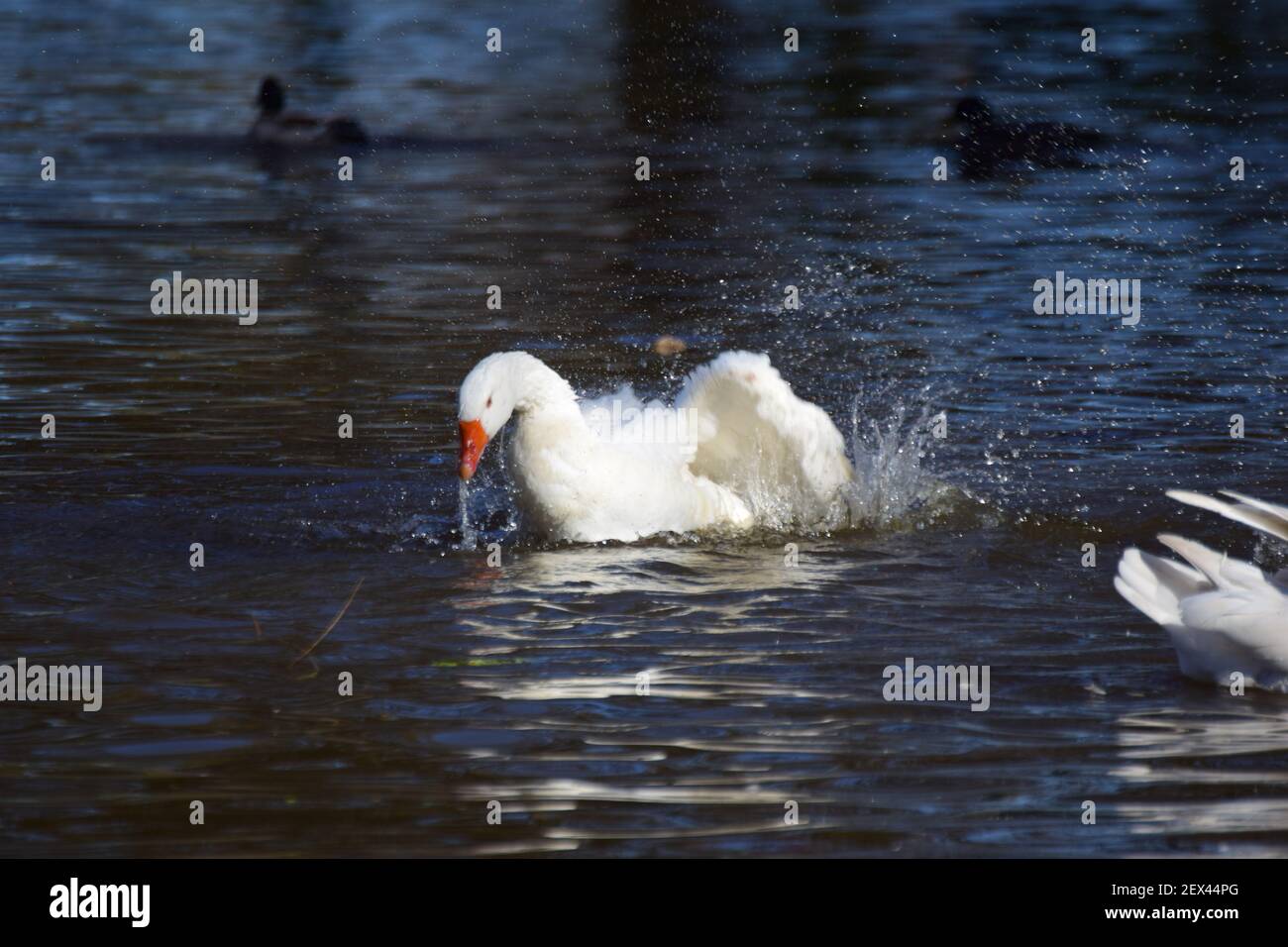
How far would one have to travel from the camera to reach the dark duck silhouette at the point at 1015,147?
708 inches

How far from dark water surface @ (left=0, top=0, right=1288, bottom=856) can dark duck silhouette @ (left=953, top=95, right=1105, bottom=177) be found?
41 centimetres

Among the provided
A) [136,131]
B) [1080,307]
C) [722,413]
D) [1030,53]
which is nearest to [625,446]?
[722,413]

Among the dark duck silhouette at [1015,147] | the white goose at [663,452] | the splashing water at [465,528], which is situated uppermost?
the dark duck silhouette at [1015,147]

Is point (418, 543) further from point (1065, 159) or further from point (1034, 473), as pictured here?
point (1065, 159)

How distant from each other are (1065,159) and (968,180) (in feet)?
3.78

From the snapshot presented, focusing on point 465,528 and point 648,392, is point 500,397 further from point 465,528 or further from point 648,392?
point 648,392

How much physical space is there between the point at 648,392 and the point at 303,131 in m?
9.99

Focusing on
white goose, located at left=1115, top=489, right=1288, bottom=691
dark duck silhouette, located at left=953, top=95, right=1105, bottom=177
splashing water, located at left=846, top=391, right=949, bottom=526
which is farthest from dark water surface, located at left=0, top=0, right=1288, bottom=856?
dark duck silhouette, located at left=953, top=95, right=1105, bottom=177

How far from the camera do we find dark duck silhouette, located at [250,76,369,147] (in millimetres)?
19844

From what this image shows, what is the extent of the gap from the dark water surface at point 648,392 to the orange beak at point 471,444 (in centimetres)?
45

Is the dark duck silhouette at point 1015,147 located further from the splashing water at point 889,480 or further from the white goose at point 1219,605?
the white goose at point 1219,605

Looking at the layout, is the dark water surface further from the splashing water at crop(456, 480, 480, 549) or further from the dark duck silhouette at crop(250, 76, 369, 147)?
the dark duck silhouette at crop(250, 76, 369, 147)

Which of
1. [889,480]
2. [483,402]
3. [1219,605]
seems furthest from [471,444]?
[1219,605]

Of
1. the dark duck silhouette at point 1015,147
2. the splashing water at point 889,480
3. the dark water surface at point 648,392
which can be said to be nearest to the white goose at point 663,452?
the splashing water at point 889,480
